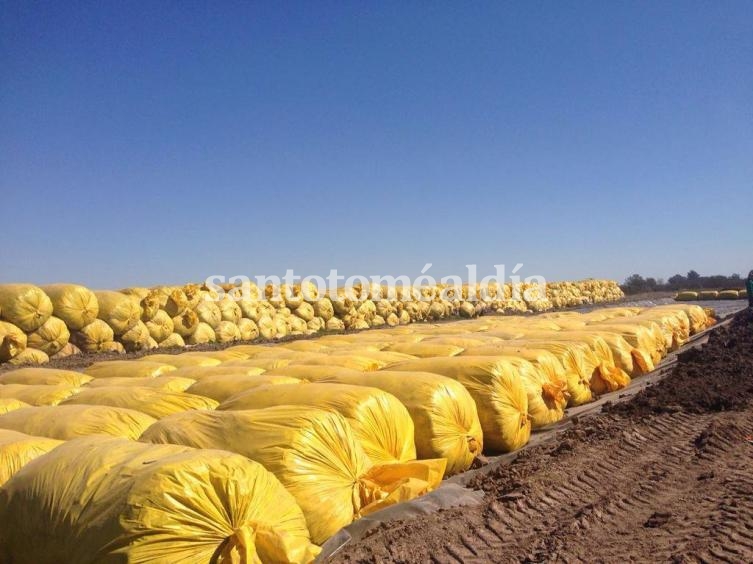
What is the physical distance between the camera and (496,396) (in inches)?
193

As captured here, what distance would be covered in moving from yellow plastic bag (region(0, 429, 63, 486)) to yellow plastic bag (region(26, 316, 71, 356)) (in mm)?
8533

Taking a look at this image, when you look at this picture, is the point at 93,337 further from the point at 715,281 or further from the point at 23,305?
the point at 715,281

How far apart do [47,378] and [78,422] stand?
11.1 ft

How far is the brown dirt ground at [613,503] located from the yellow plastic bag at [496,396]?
299 mm

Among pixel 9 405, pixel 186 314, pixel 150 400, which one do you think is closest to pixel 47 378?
pixel 9 405

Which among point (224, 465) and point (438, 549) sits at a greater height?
point (224, 465)

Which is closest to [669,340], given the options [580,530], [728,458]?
[728,458]

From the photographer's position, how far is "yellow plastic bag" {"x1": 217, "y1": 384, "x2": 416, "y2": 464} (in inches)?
146

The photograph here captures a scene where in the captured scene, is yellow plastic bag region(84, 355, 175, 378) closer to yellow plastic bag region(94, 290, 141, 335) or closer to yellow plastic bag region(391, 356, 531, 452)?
yellow plastic bag region(391, 356, 531, 452)

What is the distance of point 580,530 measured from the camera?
3.16 metres

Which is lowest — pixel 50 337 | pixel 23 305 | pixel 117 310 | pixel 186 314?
pixel 50 337

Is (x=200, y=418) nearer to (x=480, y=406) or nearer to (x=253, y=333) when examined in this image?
(x=480, y=406)

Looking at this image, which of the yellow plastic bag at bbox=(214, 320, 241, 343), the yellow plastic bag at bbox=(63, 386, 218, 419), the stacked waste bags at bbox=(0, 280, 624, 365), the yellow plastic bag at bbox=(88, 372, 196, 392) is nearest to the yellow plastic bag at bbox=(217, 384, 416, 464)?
the yellow plastic bag at bbox=(63, 386, 218, 419)

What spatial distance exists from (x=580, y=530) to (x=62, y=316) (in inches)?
441
